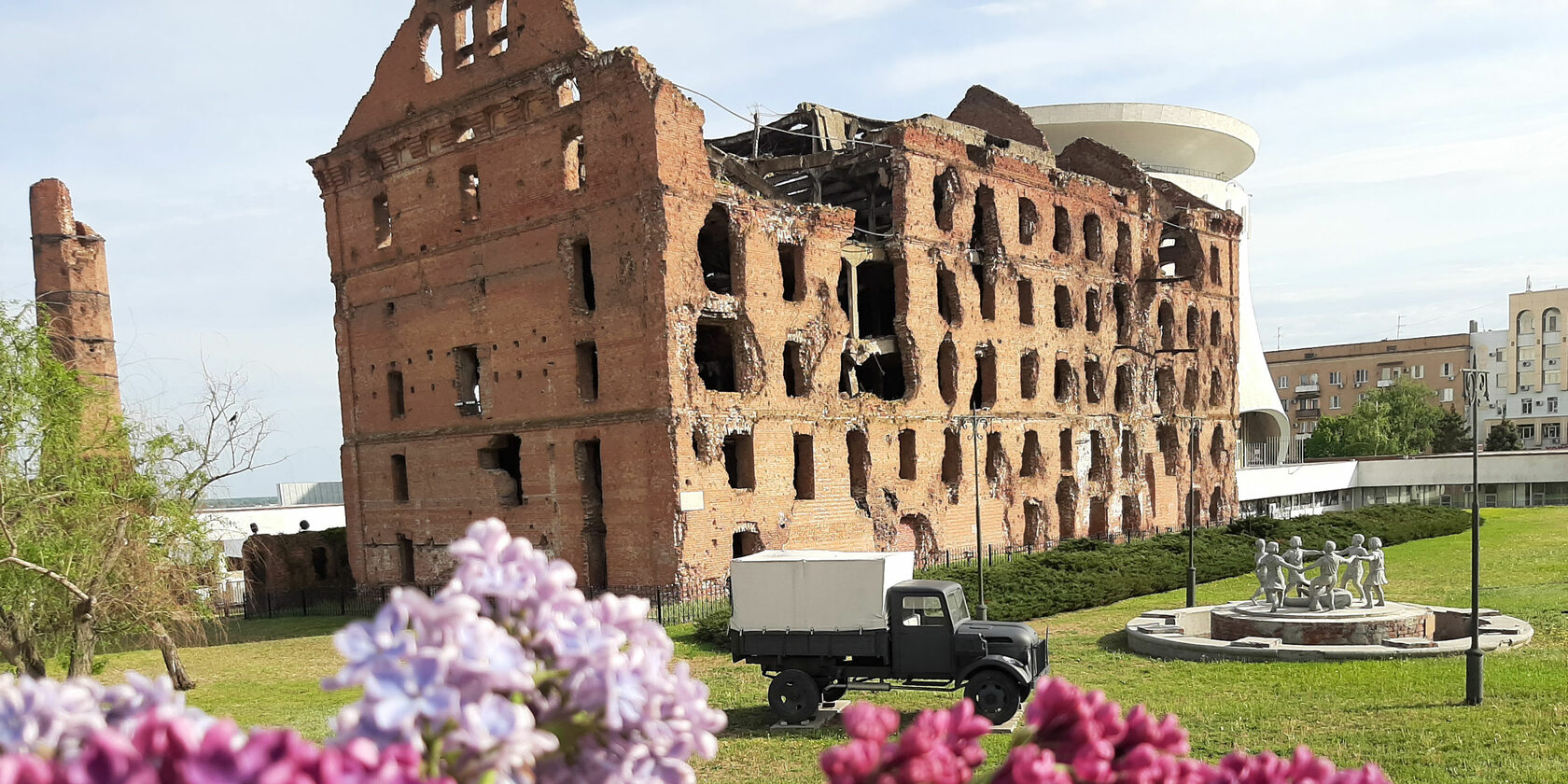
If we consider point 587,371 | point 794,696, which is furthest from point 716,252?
point 794,696

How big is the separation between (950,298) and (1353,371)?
236ft

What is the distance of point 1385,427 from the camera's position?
70688mm

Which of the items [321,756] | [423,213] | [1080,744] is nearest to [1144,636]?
[1080,744]

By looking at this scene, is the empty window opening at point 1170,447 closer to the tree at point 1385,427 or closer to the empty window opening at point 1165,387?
the empty window opening at point 1165,387

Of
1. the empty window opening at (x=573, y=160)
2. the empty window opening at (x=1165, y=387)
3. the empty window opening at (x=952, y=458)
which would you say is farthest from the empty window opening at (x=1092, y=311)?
the empty window opening at (x=573, y=160)

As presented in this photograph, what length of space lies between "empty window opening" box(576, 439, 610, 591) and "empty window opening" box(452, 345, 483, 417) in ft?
15.5

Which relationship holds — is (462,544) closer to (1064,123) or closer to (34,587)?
(34,587)

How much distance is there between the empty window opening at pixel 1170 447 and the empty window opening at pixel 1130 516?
4.09 m

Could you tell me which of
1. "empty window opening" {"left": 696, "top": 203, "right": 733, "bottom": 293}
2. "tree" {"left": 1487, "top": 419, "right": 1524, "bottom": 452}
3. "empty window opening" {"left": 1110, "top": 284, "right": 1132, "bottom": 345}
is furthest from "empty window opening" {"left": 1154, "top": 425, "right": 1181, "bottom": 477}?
"tree" {"left": 1487, "top": 419, "right": 1524, "bottom": 452}

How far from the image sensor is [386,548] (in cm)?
3369

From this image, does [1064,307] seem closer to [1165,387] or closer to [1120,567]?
[1165,387]

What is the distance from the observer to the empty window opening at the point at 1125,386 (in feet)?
137

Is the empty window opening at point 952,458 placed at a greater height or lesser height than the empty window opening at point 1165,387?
lesser

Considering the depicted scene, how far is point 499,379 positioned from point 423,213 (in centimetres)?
640
